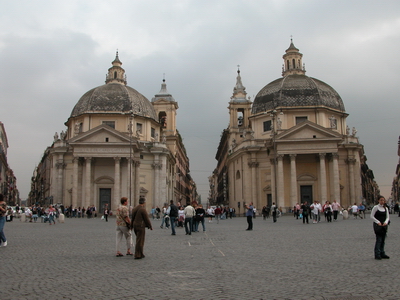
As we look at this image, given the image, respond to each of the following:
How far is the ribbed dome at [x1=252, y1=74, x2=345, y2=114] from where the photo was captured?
61469 millimetres

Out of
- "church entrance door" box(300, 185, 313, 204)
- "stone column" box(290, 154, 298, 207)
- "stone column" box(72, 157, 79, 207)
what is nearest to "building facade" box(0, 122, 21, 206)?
"stone column" box(72, 157, 79, 207)

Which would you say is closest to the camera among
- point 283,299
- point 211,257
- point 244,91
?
point 283,299

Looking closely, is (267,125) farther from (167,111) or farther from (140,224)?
(140,224)

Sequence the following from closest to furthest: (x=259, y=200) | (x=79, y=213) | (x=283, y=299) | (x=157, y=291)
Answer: (x=283, y=299)
(x=157, y=291)
(x=79, y=213)
(x=259, y=200)

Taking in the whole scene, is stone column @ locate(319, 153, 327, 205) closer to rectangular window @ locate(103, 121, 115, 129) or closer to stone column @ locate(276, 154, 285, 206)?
stone column @ locate(276, 154, 285, 206)

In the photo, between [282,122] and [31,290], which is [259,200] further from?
[31,290]

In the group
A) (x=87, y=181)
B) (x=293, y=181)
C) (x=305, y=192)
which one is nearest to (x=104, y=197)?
(x=87, y=181)

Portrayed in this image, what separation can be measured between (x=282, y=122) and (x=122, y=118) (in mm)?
21889

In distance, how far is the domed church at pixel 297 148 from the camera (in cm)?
5534

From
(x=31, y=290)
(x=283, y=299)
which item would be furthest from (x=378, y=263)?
(x=31, y=290)

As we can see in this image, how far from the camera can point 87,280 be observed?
927cm

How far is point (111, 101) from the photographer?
63.0m

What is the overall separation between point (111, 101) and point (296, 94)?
84.1 ft

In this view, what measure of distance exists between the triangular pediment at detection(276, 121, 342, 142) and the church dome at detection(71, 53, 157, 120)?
21.2 meters
